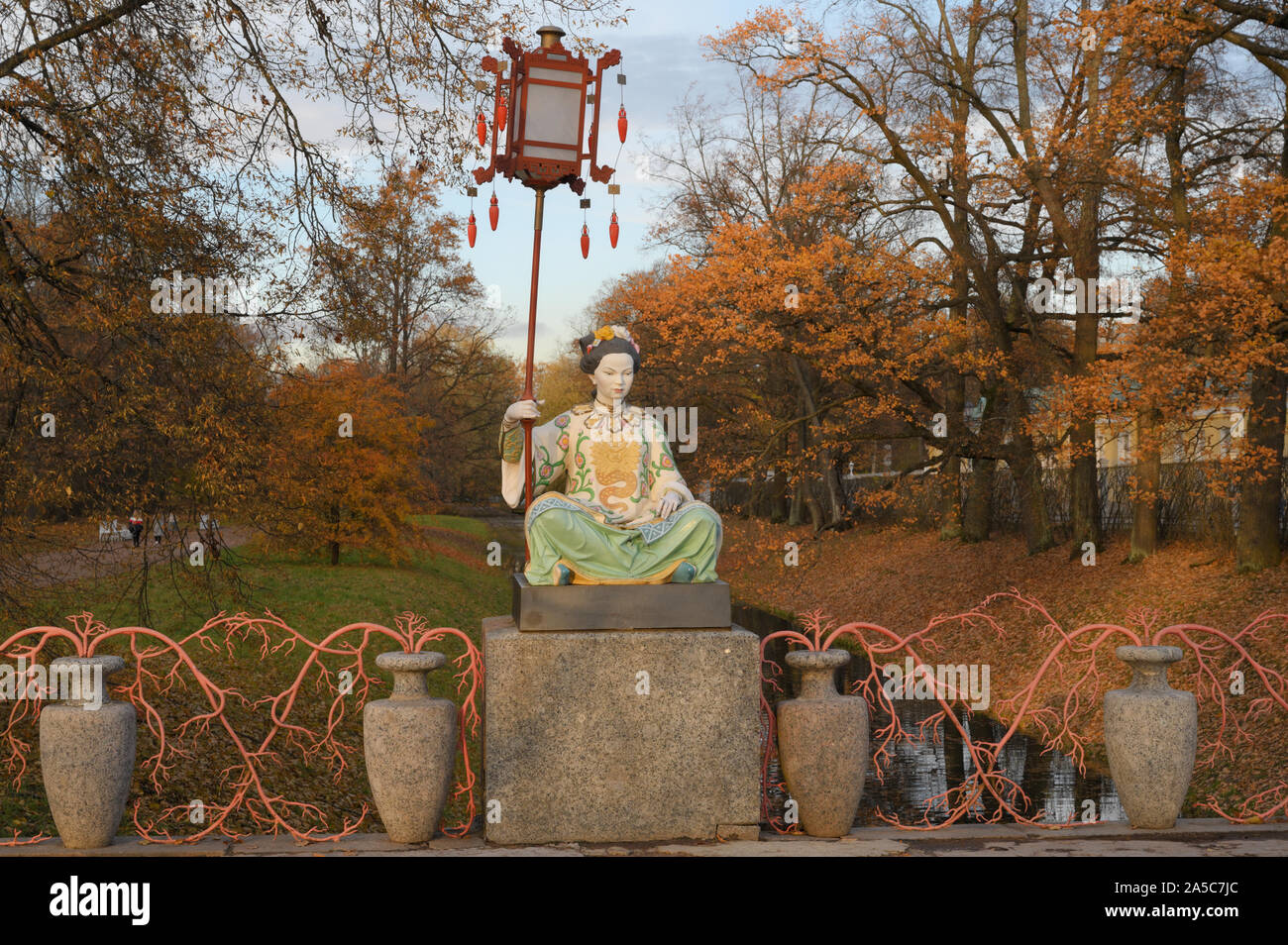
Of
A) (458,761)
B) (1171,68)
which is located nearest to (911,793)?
(458,761)

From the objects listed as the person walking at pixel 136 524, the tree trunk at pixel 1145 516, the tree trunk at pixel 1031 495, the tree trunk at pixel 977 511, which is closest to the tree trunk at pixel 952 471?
the tree trunk at pixel 977 511

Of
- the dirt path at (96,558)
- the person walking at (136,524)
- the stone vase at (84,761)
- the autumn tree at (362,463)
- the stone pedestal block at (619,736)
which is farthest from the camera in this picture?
the autumn tree at (362,463)

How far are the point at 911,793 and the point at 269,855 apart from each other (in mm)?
6129

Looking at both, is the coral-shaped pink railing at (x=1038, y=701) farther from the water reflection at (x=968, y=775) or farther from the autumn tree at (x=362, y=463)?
the autumn tree at (x=362, y=463)

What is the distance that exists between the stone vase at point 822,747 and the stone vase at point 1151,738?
128cm

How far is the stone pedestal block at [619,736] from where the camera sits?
5.20 m

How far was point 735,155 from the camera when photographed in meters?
27.9

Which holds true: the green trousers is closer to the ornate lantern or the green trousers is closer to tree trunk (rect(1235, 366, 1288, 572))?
the ornate lantern

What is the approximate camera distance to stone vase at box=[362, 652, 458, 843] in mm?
5012

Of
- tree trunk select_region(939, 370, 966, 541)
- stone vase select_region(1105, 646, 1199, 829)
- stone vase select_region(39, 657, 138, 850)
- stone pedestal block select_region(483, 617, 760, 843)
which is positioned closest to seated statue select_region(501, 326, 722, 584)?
stone pedestal block select_region(483, 617, 760, 843)

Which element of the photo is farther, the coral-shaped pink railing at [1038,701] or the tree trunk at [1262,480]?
the tree trunk at [1262,480]

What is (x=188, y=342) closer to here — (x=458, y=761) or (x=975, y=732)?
(x=458, y=761)

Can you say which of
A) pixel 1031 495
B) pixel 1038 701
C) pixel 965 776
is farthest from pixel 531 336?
pixel 1031 495

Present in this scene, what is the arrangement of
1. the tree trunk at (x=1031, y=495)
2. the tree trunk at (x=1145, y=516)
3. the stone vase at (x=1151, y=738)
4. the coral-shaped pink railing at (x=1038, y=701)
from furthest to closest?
the tree trunk at (x=1031, y=495)
the tree trunk at (x=1145, y=516)
the coral-shaped pink railing at (x=1038, y=701)
the stone vase at (x=1151, y=738)
